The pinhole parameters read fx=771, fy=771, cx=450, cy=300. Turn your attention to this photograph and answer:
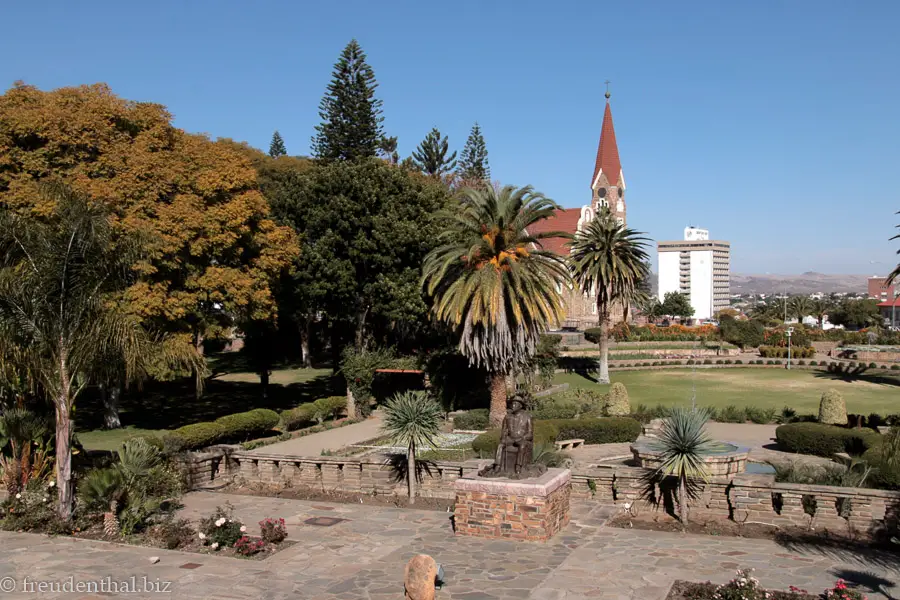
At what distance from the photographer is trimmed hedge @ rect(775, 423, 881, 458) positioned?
872 inches

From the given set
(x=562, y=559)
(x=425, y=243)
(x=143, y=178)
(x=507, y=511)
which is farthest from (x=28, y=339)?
(x=425, y=243)

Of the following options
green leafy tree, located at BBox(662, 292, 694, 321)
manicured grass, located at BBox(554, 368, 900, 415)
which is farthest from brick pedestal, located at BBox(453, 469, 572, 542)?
green leafy tree, located at BBox(662, 292, 694, 321)

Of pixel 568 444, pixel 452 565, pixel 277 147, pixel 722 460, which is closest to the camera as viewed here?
pixel 452 565

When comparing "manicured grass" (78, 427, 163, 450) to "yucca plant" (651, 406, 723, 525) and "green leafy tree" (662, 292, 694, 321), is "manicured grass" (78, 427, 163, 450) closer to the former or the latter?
"yucca plant" (651, 406, 723, 525)

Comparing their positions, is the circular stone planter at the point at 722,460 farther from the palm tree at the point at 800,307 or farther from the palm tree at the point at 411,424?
the palm tree at the point at 800,307

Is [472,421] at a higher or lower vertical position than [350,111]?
lower

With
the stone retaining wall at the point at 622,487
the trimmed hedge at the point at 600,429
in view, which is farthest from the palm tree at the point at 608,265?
the stone retaining wall at the point at 622,487

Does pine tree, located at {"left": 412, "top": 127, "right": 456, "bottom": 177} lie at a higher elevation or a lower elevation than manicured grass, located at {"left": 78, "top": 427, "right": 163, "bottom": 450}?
higher

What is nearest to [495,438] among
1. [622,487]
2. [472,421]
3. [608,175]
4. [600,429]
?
[600,429]

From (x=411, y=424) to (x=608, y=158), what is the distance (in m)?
87.8

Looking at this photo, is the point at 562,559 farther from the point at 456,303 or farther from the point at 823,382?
the point at 823,382

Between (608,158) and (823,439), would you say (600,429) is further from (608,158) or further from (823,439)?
(608,158)

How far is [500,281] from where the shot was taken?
81.7ft

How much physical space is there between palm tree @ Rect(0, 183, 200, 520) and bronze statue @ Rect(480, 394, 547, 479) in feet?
25.2
